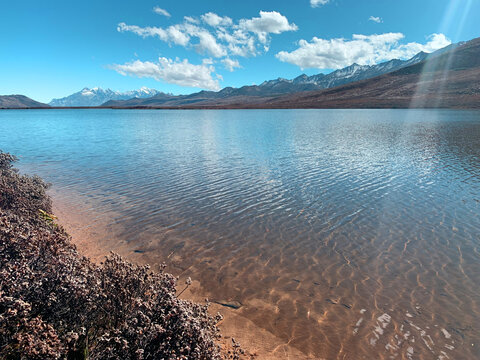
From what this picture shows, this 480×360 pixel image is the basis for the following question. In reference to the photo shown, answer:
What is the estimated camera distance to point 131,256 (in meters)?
9.53

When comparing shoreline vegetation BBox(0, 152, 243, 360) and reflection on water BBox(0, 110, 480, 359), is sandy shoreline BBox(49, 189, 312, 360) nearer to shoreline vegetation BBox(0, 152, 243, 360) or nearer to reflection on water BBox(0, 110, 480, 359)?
reflection on water BBox(0, 110, 480, 359)

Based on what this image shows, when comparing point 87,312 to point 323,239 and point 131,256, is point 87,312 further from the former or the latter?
point 323,239

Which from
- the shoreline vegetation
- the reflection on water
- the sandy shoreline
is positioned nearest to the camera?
the shoreline vegetation

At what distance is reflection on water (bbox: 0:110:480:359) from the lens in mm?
6570

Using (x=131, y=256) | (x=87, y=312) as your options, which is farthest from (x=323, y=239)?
(x=87, y=312)

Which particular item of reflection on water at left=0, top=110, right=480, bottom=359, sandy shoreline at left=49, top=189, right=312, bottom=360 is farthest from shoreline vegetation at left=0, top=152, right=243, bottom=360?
reflection on water at left=0, top=110, right=480, bottom=359

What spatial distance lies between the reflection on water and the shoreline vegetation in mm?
2708

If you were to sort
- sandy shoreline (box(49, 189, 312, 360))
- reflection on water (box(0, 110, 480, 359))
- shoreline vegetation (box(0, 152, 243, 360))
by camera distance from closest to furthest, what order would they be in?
shoreline vegetation (box(0, 152, 243, 360)) → sandy shoreline (box(49, 189, 312, 360)) → reflection on water (box(0, 110, 480, 359))

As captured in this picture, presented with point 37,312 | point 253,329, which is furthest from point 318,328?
point 37,312

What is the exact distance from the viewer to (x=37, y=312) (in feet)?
14.6

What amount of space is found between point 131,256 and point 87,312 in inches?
189

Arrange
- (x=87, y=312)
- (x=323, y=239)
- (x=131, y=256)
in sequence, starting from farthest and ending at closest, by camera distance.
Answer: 1. (x=323, y=239)
2. (x=131, y=256)
3. (x=87, y=312)

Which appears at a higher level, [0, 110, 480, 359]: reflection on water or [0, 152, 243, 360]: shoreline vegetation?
[0, 152, 243, 360]: shoreline vegetation

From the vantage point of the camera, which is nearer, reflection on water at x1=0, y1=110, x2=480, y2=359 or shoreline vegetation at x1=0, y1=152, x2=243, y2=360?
shoreline vegetation at x1=0, y1=152, x2=243, y2=360
